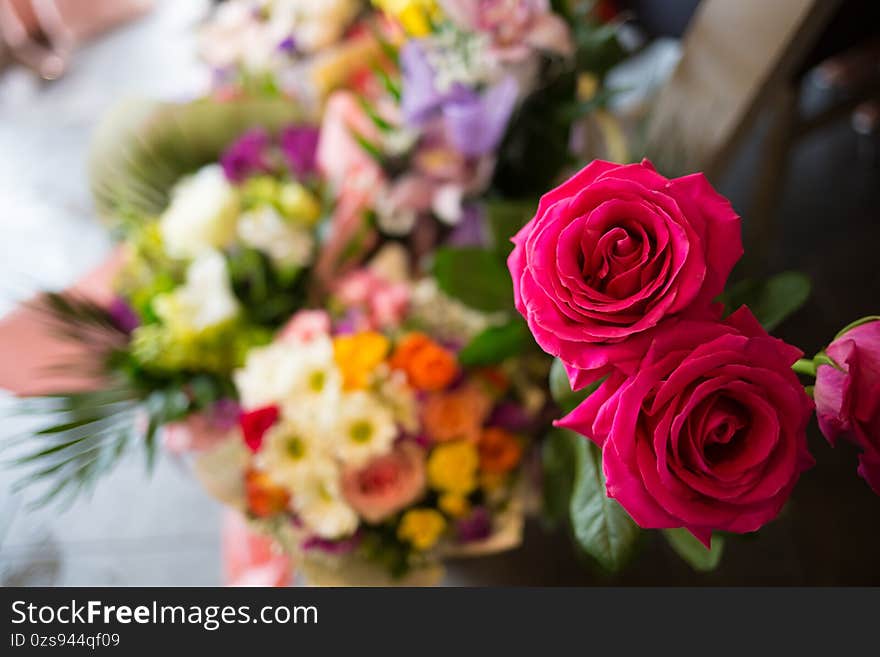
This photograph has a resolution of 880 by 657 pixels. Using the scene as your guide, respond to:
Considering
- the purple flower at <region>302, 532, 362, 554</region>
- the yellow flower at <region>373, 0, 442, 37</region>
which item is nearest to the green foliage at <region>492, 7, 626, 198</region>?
the yellow flower at <region>373, 0, 442, 37</region>

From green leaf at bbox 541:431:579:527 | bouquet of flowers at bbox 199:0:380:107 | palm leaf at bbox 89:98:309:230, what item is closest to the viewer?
green leaf at bbox 541:431:579:527

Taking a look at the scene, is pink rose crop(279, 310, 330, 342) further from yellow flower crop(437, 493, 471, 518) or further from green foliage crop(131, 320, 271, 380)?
yellow flower crop(437, 493, 471, 518)

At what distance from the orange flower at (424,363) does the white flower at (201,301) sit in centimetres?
20

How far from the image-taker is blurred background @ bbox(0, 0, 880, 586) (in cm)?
74

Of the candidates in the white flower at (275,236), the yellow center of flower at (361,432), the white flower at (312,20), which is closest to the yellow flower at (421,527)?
the yellow center of flower at (361,432)

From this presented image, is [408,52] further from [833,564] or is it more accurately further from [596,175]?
[833,564]

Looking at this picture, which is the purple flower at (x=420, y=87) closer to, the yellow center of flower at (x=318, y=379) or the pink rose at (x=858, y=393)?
the yellow center of flower at (x=318, y=379)

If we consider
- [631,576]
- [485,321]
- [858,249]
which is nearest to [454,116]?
[485,321]

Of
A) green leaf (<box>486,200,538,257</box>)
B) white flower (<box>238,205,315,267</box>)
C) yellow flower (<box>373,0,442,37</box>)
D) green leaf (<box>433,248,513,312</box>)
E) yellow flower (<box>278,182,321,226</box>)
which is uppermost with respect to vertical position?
yellow flower (<box>373,0,442,37</box>)

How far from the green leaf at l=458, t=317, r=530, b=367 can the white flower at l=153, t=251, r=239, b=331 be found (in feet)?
0.94

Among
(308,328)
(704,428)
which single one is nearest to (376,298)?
(308,328)

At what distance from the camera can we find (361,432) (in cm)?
67

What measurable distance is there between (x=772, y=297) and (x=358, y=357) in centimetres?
39

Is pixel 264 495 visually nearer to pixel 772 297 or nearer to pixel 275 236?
pixel 275 236
